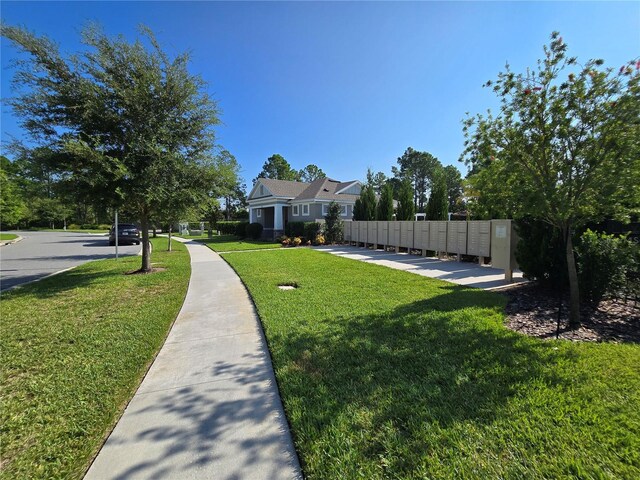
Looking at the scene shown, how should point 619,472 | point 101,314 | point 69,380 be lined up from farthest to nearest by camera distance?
point 101,314 < point 69,380 < point 619,472

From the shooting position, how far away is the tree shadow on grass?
7.69 ft

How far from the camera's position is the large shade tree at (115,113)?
7627 mm

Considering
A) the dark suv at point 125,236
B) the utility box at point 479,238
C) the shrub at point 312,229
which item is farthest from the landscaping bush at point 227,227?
the utility box at point 479,238

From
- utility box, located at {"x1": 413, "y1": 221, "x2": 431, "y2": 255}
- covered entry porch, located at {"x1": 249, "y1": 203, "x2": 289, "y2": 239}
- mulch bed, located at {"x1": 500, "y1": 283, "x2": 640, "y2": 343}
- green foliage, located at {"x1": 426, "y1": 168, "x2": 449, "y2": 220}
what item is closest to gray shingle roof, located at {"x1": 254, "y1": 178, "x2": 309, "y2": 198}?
covered entry porch, located at {"x1": 249, "y1": 203, "x2": 289, "y2": 239}

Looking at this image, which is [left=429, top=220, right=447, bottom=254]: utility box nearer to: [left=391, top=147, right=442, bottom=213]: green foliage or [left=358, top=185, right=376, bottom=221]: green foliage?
[left=358, top=185, right=376, bottom=221]: green foliage

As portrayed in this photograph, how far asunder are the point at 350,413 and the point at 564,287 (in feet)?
19.3

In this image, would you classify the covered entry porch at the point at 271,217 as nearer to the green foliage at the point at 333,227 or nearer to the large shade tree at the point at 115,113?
the green foliage at the point at 333,227

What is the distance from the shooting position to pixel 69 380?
3.23 metres

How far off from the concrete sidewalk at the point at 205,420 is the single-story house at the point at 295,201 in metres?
20.9

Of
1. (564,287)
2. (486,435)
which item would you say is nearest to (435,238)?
(564,287)

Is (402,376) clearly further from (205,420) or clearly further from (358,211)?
→ (358,211)

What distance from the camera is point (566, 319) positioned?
491cm

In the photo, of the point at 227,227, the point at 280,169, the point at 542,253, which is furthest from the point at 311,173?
the point at 542,253

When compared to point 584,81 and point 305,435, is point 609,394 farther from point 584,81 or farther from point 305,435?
point 584,81
